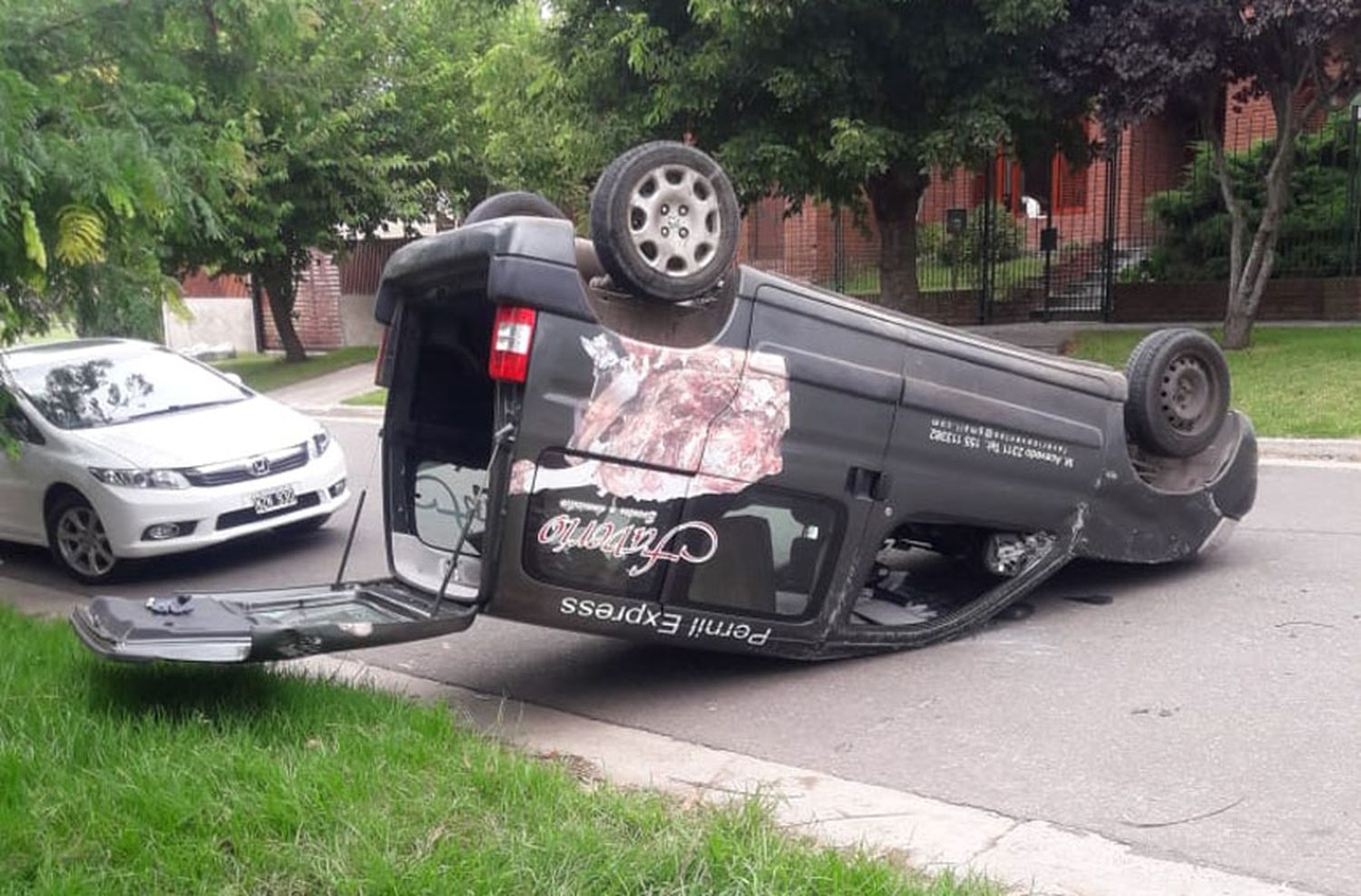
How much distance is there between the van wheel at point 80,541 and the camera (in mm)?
8336

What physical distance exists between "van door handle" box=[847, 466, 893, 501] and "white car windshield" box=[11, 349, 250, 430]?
543cm

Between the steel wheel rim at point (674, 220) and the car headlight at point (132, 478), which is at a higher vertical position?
the steel wheel rim at point (674, 220)

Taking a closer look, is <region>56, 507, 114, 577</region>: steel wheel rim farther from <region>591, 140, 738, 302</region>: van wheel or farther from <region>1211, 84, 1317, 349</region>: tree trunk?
<region>1211, 84, 1317, 349</region>: tree trunk

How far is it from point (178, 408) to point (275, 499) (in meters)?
1.11

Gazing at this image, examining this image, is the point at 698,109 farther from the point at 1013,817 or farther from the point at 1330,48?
the point at 1013,817

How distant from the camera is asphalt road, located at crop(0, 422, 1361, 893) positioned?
14.0ft

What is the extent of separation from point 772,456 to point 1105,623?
2205mm

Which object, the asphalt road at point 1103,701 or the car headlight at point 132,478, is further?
the car headlight at point 132,478

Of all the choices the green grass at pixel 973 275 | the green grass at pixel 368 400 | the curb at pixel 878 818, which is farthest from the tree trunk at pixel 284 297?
the curb at pixel 878 818

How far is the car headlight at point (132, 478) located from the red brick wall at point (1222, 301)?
1459 cm

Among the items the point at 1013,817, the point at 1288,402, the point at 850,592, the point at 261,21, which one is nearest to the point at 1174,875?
the point at 1013,817

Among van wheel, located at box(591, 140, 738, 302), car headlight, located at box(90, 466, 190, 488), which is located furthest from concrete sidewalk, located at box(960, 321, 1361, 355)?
van wheel, located at box(591, 140, 738, 302)

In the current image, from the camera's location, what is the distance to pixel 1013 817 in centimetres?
426

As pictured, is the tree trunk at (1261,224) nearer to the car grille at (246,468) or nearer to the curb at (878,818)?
the car grille at (246,468)
